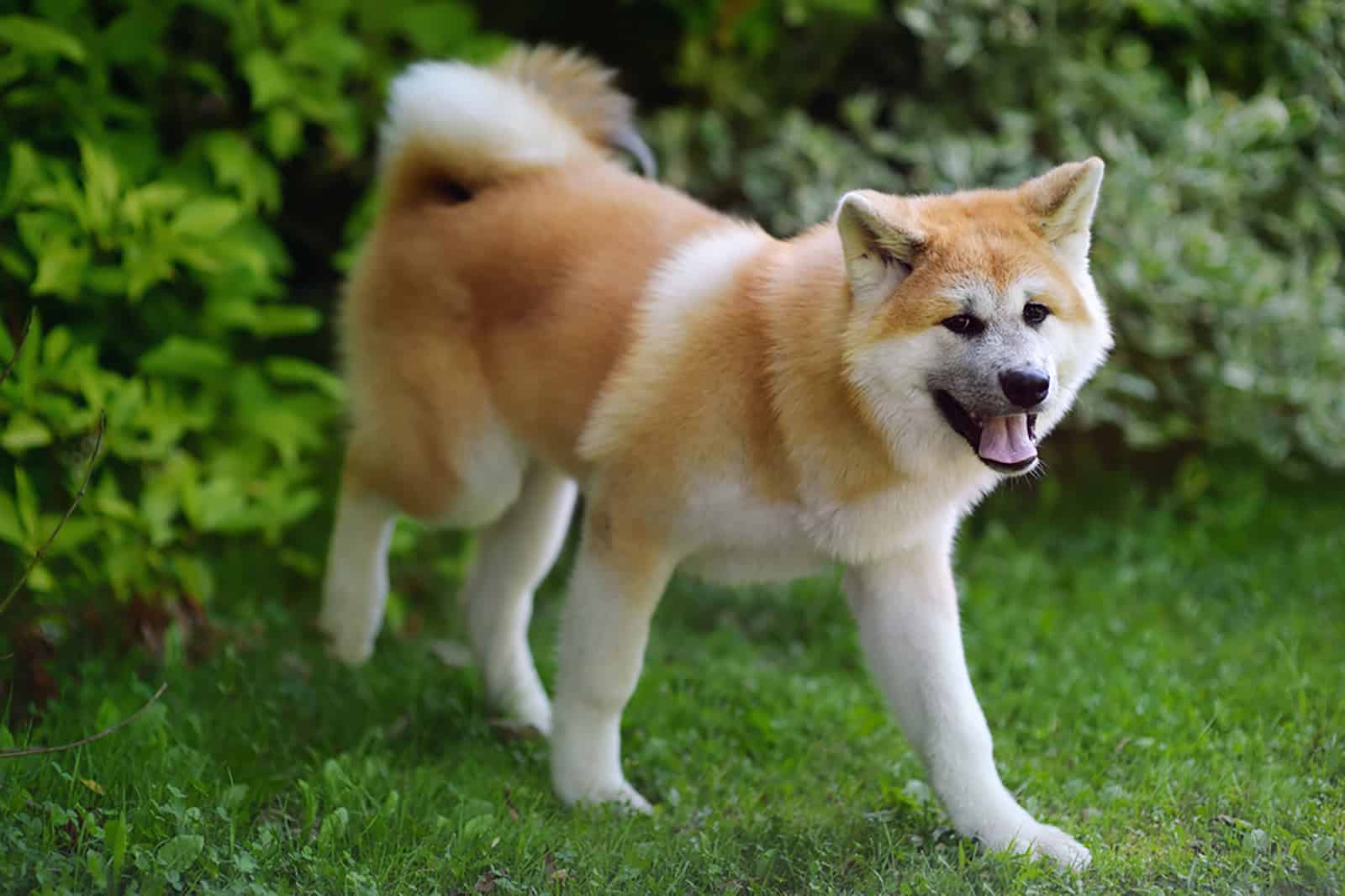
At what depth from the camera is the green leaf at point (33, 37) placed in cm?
430

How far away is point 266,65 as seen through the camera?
491cm

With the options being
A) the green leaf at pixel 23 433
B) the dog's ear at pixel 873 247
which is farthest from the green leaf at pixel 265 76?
the dog's ear at pixel 873 247

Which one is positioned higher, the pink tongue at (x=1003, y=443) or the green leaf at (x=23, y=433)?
the pink tongue at (x=1003, y=443)

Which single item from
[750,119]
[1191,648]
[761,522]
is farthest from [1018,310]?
[750,119]

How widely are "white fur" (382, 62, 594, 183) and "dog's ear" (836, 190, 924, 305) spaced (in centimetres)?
135

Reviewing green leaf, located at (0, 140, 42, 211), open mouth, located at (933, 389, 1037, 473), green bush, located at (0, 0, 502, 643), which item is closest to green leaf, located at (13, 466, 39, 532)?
green bush, located at (0, 0, 502, 643)

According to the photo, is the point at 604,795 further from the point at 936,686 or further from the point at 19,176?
the point at 19,176

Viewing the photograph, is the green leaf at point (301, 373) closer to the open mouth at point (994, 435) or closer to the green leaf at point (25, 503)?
the green leaf at point (25, 503)

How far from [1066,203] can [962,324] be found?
419 millimetres

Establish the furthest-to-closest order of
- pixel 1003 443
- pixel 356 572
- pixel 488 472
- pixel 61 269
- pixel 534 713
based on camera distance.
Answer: pixel 356 572 → pixel 534 713 → pixel 61 269 → pixel 488 472 → pixel 1003 443

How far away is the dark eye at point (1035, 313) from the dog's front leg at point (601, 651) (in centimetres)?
109

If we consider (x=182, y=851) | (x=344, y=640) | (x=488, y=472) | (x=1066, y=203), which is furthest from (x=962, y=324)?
(x=344, y=640)

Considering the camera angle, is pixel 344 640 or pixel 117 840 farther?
pixel 344 640

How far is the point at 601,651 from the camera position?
3754mm
